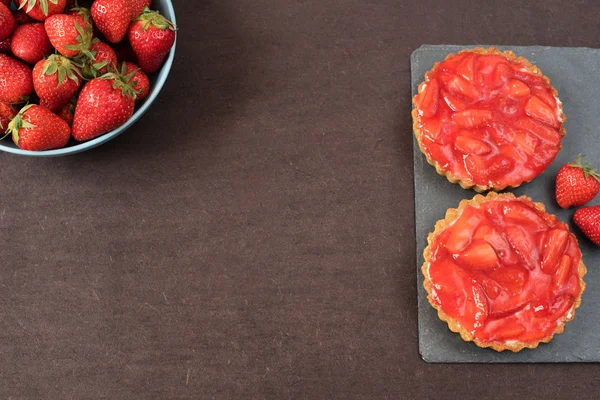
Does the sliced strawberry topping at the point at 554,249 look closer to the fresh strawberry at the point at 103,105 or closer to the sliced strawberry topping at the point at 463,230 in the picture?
the sliced strawberry topping at the point at 463,230

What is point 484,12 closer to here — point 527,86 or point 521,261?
point 527,86

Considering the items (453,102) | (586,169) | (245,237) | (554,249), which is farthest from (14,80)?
(586,169)

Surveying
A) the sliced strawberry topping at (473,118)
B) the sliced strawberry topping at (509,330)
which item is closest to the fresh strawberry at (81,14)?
the sliced strawberry topping at (473,118)

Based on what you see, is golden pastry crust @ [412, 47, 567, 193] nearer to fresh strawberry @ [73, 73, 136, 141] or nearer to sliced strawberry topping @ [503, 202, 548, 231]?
sliced strawberry topping @ [503, 202, 548, 231]

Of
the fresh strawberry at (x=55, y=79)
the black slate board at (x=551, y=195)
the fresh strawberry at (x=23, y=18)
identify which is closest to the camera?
the fresh strawberry at (x=55, y=79)

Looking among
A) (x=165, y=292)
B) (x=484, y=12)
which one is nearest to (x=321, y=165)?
(x=165, y=292)
